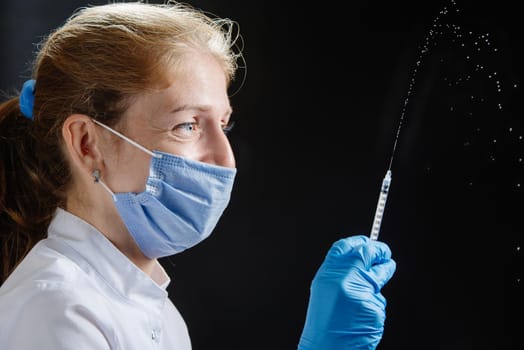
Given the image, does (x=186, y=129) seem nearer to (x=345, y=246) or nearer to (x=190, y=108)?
(x=190, y=108)

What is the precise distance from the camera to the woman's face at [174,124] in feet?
4.24

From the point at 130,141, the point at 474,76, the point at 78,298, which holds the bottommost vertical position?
the point at 78,298

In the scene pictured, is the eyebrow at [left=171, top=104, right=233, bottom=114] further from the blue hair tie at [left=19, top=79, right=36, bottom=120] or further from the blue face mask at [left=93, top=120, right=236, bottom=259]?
the blue hair tie at [left=19, top=79, right=36, bottom=120]

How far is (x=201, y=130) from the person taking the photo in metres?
1.33

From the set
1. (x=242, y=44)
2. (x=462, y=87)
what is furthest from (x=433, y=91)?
(x=242, y=44)

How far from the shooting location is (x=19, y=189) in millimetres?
1471

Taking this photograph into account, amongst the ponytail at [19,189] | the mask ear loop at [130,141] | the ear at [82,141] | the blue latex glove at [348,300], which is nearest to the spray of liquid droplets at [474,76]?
the blue latex glove at [348,300]

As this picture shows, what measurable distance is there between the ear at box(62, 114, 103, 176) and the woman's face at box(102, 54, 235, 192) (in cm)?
2

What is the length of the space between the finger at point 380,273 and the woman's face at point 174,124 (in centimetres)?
42

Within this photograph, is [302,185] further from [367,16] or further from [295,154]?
[367,16]

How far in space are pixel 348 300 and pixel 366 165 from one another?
628 millimetres

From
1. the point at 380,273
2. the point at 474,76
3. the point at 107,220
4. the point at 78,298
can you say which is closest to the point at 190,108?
the point at 107,220

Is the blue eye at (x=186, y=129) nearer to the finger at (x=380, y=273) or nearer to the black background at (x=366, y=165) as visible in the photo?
the finger at (x=380, y=273)

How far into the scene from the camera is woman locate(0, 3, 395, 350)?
50.8 inches
